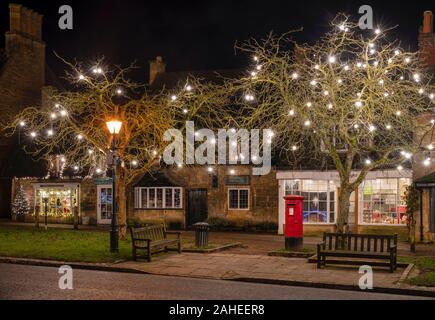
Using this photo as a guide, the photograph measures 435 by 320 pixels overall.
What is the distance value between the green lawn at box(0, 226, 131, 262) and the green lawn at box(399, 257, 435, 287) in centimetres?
811

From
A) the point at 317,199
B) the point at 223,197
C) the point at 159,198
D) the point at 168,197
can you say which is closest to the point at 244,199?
the point at 223,197

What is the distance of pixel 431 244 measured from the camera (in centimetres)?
2166

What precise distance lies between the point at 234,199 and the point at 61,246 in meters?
11.3

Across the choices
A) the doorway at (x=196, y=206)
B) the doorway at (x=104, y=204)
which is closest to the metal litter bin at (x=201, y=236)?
the doorway at (x=196, y=206)

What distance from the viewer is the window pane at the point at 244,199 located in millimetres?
28078

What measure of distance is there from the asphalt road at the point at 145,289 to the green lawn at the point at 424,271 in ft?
3.48

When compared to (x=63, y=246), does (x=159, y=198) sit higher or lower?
higher

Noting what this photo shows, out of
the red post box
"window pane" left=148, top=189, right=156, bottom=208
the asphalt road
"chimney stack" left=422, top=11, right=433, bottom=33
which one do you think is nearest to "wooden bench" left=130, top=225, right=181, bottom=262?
the asphalt road

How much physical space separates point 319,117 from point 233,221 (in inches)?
463

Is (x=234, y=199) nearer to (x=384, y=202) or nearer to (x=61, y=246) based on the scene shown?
(x=384, y=202)

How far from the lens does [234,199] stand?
28312 mm

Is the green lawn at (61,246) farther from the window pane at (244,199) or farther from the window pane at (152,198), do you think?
the window pane at (244,199)

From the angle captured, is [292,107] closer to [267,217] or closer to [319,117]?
[319,117]

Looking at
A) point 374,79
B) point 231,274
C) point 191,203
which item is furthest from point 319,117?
point 191,203
